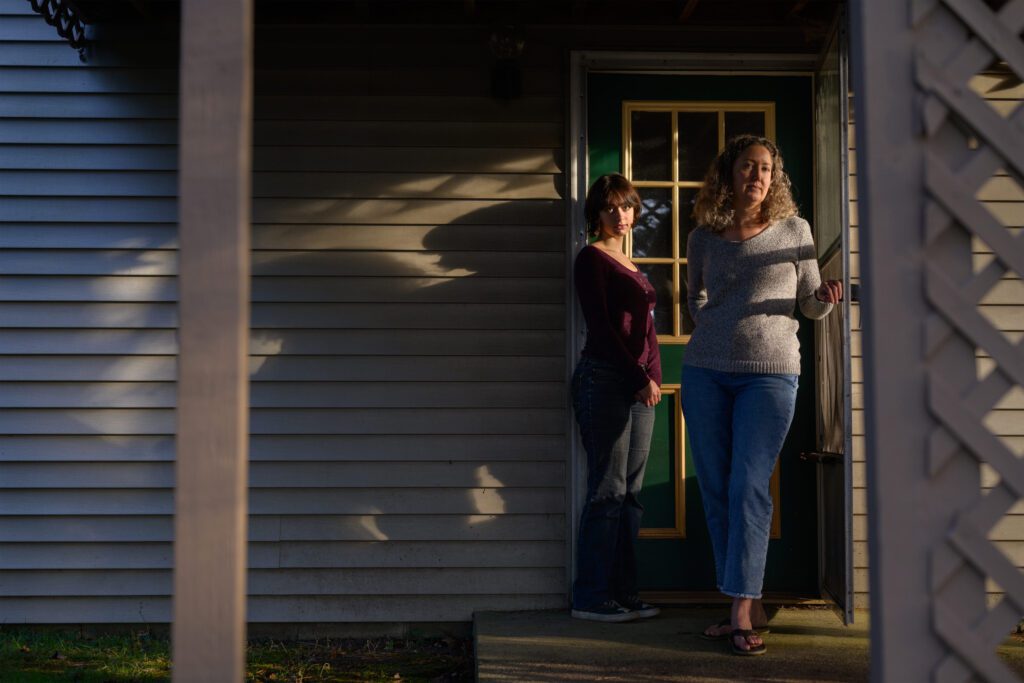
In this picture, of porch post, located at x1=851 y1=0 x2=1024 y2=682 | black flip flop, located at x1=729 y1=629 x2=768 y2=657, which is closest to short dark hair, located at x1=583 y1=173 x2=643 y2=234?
black flip flop, located at x1=729 y1=629 x2=768 y2=657

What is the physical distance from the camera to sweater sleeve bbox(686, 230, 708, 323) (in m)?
3.51

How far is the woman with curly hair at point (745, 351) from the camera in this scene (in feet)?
10.6

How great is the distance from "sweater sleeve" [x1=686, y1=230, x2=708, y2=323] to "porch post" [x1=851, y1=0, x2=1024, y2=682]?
1355mm

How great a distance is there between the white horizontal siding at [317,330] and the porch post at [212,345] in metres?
2.07

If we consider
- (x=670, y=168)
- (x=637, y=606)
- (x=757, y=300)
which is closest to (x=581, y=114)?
(x=670, y=168)

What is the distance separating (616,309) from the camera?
384 centimetres

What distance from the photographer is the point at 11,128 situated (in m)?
4.23

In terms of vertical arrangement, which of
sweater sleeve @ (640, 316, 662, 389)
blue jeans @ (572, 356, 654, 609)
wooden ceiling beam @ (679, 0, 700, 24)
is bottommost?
blue jeans @ (572, 356, 654, 609)

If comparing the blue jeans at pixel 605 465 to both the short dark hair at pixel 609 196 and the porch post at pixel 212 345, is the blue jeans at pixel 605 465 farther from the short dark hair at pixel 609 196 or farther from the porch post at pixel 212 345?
the porch post at pixel 212 345

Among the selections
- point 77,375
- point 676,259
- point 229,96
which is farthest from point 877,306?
point 77,375

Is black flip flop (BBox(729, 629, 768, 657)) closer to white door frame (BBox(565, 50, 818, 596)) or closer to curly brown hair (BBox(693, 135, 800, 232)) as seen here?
white door frame (BBox(565, 50, 818, 596))

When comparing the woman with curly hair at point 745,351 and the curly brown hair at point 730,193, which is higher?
the curly brown hair at point 730,193

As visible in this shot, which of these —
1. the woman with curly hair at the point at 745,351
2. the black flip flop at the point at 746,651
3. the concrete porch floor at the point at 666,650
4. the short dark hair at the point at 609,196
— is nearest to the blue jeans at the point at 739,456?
the woman with curly hair at the point at 745,351

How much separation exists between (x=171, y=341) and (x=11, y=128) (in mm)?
1109
